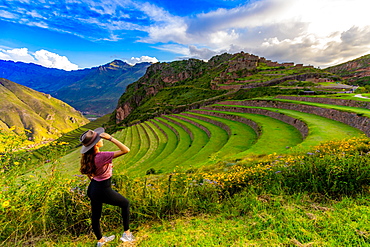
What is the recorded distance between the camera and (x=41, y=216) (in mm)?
3400

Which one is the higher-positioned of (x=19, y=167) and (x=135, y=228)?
(x=19, y=167)

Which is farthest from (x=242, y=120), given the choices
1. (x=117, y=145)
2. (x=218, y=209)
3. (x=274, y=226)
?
(x=117, y=145)

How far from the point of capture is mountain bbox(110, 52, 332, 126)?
55722 millimetres

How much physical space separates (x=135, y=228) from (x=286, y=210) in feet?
10.2

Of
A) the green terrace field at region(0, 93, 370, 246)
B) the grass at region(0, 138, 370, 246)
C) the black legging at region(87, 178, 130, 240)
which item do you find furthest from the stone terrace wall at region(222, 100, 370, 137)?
the black legging at region(87, 178, 130, 240)

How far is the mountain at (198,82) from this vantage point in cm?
5572

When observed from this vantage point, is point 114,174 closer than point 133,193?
No

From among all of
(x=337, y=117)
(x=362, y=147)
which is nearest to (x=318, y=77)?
(x=337, y=117)

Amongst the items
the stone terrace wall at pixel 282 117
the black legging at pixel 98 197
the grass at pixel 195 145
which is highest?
the black legging at pixel 98 197

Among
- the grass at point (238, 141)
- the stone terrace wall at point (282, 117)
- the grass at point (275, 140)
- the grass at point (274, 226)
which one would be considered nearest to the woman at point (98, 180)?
the grass at point (274, 226)

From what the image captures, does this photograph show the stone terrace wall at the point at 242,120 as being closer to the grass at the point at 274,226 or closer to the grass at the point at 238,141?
the grass at the point at 238,141

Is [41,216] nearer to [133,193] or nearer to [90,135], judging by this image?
[133,193]

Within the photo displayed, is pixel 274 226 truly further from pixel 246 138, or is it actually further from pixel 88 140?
pixel 246 138

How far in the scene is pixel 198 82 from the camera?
340 feet
